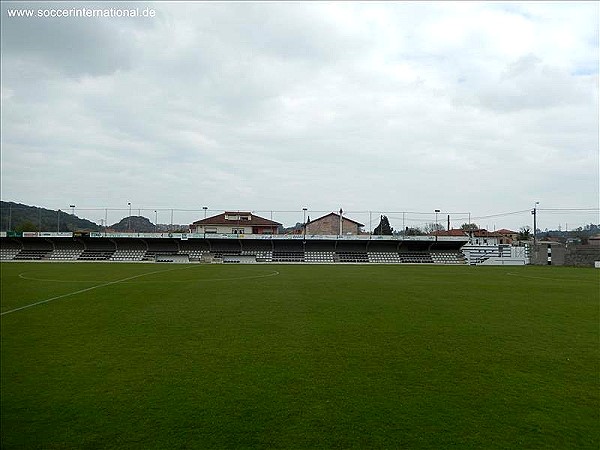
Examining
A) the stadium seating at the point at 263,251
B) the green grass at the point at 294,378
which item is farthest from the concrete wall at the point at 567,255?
the green grass at the point at 294,378

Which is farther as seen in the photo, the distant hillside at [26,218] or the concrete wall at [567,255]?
the concrete wall at [567,255]

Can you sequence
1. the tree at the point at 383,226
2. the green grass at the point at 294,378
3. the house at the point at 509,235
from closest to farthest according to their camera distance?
the green grass at the point at 294,378
the tree at the point at 383,226
the house at the point at 509,235

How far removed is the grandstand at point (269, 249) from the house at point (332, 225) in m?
12.8

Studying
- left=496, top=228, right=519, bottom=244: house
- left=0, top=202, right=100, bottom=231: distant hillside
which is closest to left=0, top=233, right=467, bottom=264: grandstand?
left=496, top=228, right=519, bottom=244: house

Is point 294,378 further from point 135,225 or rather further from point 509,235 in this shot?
point 509,235

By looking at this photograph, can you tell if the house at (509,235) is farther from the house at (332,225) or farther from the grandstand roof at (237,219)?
the grandstand roof at (237,219)

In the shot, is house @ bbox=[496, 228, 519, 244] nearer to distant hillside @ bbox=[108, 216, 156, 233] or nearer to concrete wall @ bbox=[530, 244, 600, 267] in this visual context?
concrete wall @ bbox=[530, 244, 600, 267]

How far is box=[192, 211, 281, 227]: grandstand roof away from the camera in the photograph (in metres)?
59.7

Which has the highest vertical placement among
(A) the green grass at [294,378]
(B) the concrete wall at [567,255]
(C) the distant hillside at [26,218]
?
(C) the distant hillside at [26,218]

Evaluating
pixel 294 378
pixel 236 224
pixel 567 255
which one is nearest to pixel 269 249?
pixel 236 224

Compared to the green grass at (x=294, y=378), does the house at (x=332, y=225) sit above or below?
above

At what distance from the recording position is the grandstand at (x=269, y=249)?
47562 millimetres


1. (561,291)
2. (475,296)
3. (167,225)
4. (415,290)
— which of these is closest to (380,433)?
(475,296)

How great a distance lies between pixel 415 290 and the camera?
1736 cm
